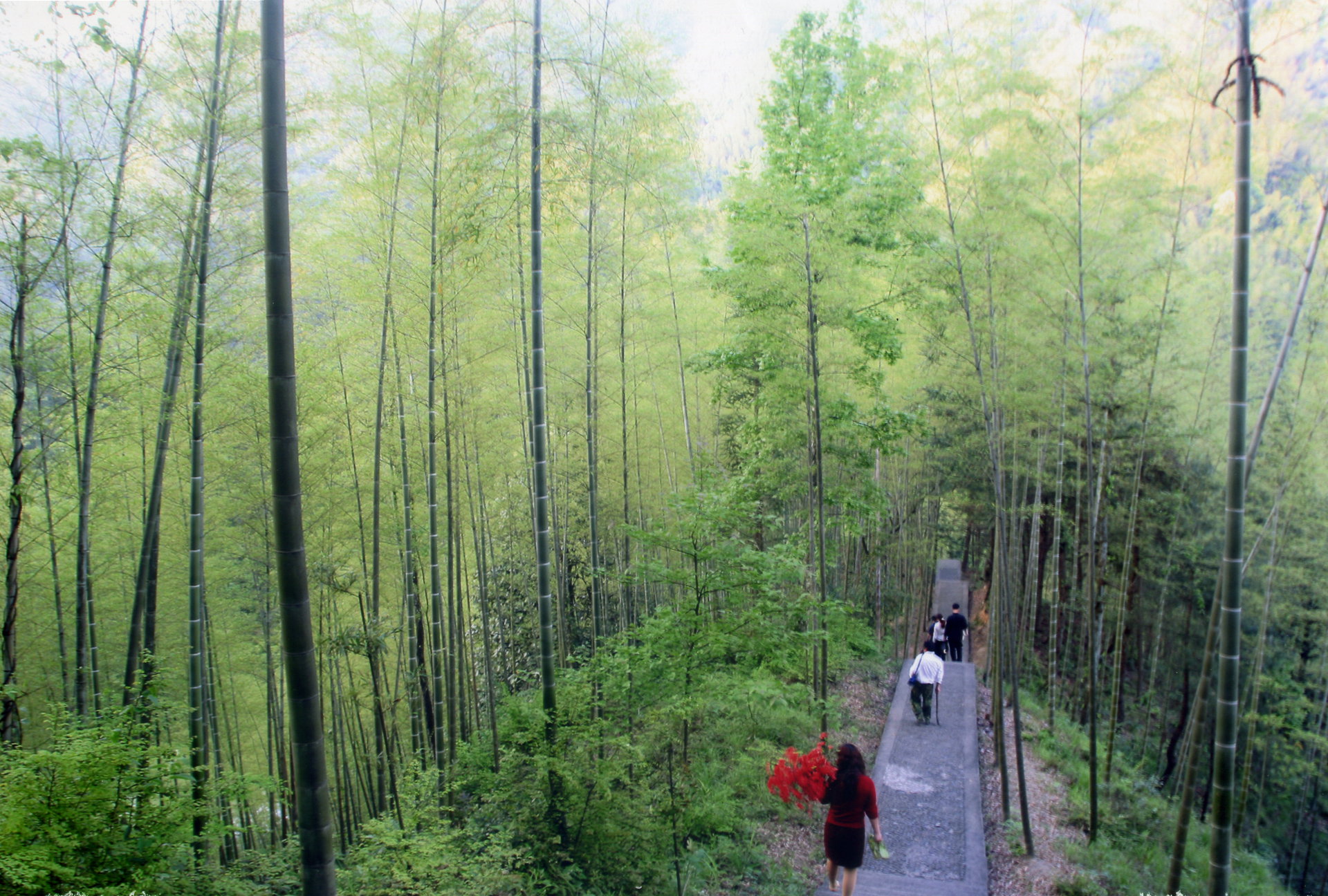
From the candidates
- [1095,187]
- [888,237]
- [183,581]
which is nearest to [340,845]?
[183,581]

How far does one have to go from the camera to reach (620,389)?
864 centimetres

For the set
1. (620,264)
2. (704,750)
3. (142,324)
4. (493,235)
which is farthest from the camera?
(620,264)

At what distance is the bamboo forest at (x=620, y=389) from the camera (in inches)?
129

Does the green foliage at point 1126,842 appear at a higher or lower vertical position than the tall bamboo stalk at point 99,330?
lower

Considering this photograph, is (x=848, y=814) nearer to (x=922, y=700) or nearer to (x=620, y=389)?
(x=922, y=700)

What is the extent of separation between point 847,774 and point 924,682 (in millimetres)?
4095

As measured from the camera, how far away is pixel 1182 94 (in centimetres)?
405

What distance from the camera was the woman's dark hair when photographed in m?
3.83

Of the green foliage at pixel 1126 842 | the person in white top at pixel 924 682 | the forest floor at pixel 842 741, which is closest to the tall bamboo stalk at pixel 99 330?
the forest floor at pixel 842 741

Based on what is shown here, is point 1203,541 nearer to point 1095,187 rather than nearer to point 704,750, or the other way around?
point 1095,187

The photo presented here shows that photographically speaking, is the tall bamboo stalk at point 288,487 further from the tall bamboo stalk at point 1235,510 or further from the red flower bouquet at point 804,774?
the tall bamboo stalk at point 1235,510

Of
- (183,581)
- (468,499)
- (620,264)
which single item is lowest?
(183,581)

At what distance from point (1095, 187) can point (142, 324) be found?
264 inches

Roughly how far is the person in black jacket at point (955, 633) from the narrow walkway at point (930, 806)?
148 centimetres
